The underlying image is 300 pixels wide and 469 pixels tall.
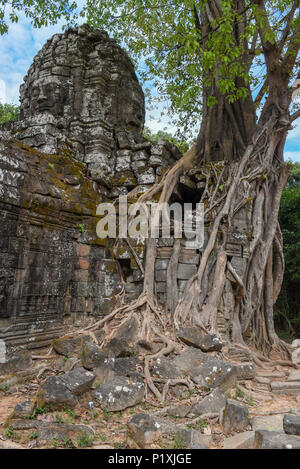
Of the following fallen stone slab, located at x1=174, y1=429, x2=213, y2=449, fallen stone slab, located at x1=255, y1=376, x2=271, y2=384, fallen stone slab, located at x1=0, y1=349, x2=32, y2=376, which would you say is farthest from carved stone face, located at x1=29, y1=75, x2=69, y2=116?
fallen stone slab, located at x1=174, y1=429, x2=213, y2=449

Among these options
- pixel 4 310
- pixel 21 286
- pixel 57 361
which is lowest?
pixel 57 361

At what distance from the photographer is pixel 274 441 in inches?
86.3

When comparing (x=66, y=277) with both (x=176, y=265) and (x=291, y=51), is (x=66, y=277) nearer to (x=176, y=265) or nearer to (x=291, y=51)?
(x=176, y=265)

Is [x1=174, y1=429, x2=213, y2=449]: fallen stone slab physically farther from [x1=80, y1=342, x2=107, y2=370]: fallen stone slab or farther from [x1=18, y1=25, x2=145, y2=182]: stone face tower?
[x1=18, y1=25, x2=145, y2=182]: stone face tower

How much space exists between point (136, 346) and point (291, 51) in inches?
205

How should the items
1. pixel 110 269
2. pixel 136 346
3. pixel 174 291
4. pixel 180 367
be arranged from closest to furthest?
pixel 180 367
pixel 136 346
pixel 174 291
pixel 110 269

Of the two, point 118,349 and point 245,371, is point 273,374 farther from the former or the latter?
point 118,349

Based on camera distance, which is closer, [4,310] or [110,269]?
[4,310]

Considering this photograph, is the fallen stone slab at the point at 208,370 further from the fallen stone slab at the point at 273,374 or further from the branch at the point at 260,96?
the branch at the point at 260,96

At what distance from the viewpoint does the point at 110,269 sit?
216 inches

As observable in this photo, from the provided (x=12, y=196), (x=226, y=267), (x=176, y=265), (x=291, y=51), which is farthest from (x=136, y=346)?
(x=291, y=51)

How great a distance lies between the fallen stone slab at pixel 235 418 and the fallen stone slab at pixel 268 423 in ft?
0.45

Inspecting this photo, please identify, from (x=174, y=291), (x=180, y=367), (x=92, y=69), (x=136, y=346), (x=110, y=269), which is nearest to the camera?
(x=180, y=367)

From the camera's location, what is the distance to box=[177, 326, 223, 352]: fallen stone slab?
13.4 ft
